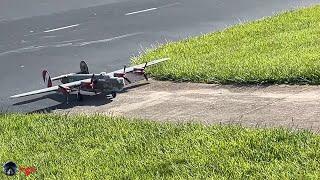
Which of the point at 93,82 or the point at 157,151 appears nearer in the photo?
the point at 157,151

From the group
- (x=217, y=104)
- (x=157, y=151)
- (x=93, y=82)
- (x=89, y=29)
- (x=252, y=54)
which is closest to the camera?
(x=157, y=151)

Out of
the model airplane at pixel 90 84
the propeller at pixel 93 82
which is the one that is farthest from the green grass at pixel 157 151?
the propeller at pixel 93 82

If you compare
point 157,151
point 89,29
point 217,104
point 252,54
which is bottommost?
point 157,151

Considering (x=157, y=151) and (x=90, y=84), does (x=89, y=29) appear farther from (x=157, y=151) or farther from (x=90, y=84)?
(x=157, y=151)

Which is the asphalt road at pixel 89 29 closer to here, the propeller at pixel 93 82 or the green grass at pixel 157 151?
the propeller at pixel 93 82

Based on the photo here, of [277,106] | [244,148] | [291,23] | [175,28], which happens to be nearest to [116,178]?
[244,148]

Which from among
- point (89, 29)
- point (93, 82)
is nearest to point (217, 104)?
point (93, 82)

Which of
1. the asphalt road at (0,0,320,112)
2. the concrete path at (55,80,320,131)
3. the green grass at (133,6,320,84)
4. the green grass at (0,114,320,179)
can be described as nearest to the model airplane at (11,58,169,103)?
the concrete path at (55,80,320,131)
